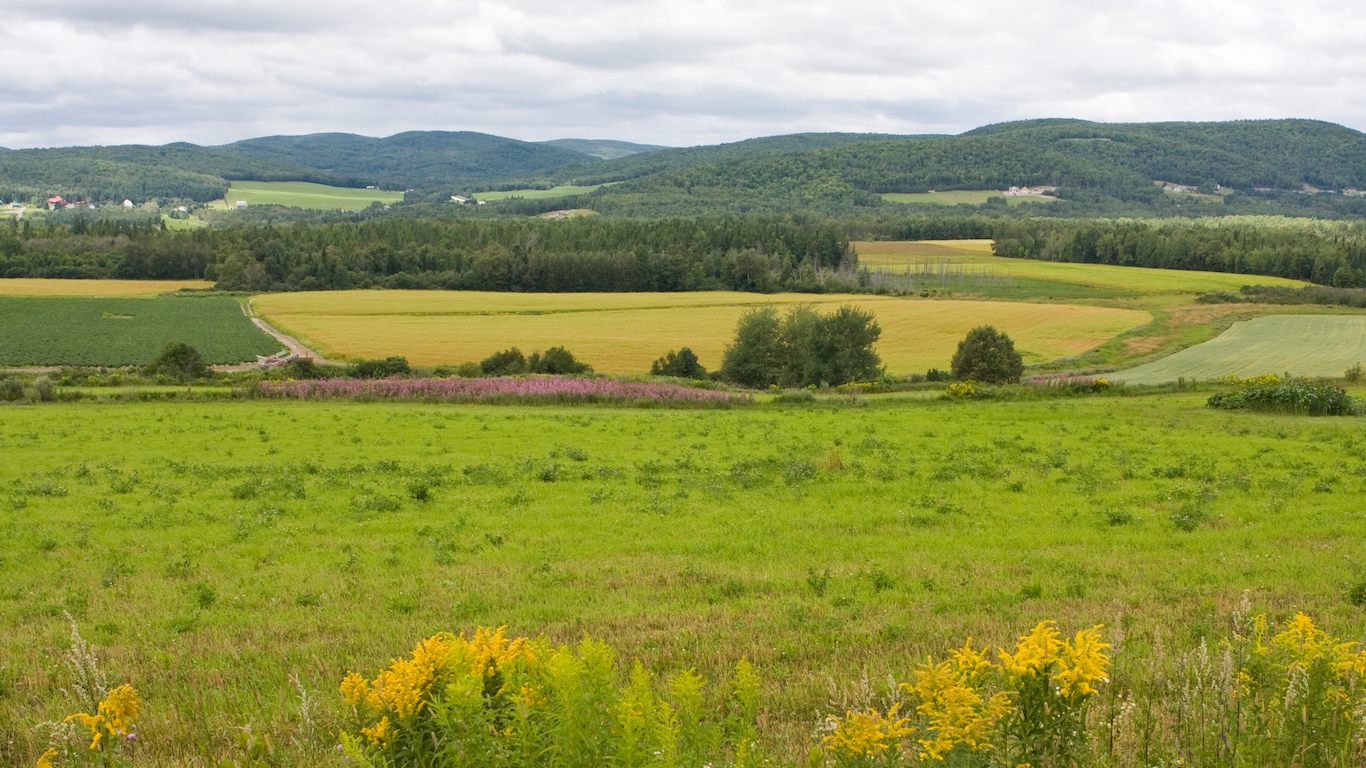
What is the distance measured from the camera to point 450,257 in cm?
13188

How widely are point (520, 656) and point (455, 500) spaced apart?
12.7 metres

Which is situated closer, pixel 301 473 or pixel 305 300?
pixel 301 473

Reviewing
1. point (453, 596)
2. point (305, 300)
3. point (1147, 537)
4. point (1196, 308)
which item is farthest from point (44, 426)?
point (1196, 308)

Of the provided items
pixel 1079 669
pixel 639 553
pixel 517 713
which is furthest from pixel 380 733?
pixel 639 553

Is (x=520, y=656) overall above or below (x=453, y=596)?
above

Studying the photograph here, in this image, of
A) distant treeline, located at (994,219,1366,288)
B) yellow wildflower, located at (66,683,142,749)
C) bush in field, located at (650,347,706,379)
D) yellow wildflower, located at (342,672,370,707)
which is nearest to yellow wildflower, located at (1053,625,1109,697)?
yellow wildflower, located at (342,672,370,707)

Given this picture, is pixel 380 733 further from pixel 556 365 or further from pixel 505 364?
pixel 505 364

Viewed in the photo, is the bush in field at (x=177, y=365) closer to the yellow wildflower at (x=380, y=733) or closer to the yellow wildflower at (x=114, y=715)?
the yellow wildflower at (x=114, y=715)

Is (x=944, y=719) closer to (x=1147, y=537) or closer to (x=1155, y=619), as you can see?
(x=1155, y=619)

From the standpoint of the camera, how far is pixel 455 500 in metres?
17.0

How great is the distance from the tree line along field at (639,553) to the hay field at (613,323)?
1625 inches

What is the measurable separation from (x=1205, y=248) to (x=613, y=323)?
10232 centimetres

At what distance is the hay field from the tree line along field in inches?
1625

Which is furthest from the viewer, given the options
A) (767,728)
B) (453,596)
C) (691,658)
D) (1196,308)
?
(1196,308)
